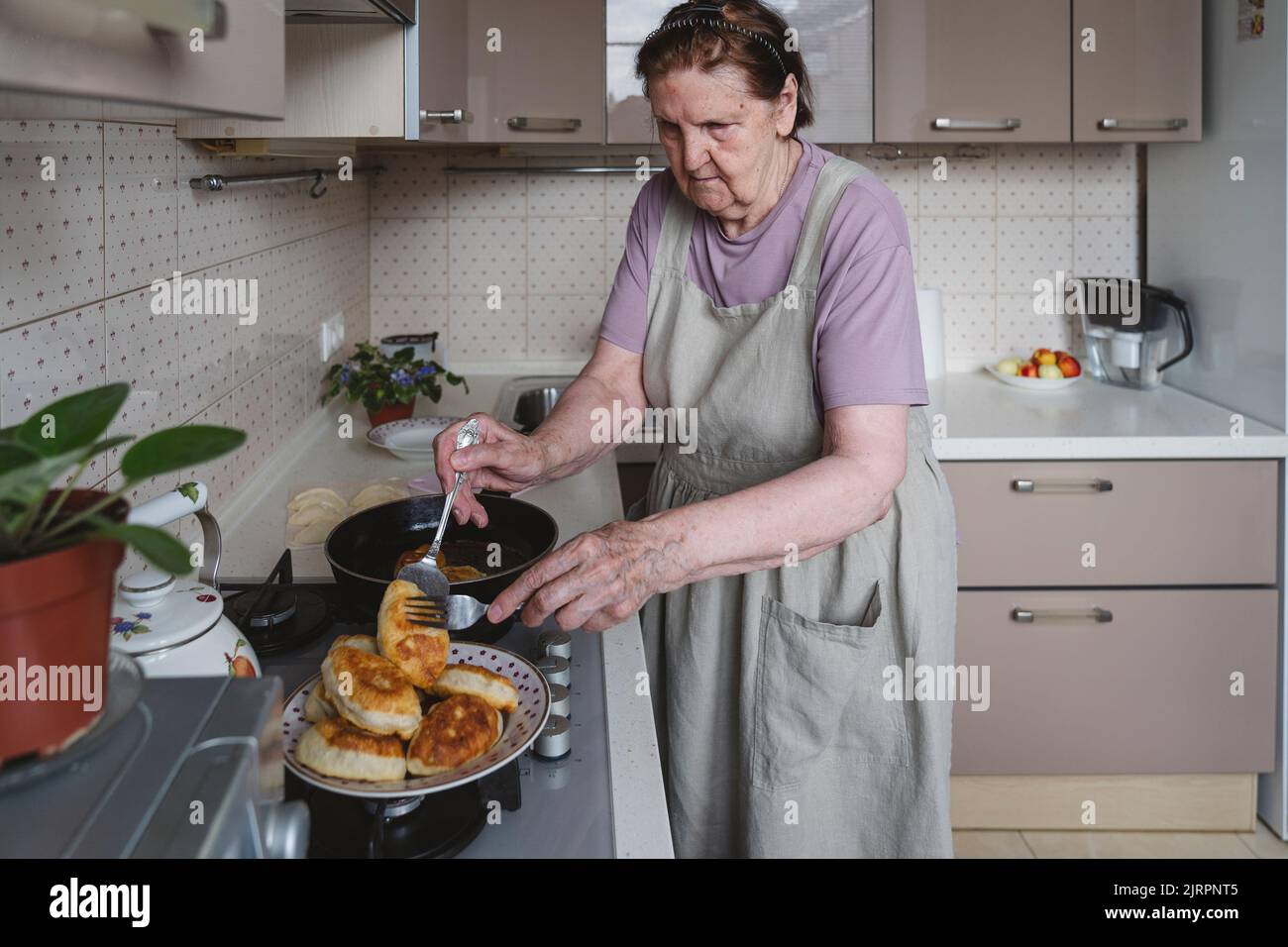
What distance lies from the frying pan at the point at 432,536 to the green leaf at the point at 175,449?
2.24 ft

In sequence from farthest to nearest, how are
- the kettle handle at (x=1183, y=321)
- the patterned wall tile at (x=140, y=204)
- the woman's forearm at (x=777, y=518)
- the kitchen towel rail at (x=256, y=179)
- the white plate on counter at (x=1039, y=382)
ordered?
the white plate on counter at (x=1039, y=382), the kettle handle at (x=1183, y=321), the kitchen towel rail at (x=256, y=179), the patterned wall tile at (x=140, y=204), the woman's forearm at (x=777, y=518)

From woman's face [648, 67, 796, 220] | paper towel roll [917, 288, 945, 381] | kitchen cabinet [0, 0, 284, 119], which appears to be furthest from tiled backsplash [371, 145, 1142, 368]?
kitchen cabinet [0, 0, 284, 119]

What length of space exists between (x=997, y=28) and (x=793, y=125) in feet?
4.68

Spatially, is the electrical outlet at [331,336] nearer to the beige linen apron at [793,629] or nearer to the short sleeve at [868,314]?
the beige linen apron at [793,629]

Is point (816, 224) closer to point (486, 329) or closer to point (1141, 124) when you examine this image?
point (1141, 124)

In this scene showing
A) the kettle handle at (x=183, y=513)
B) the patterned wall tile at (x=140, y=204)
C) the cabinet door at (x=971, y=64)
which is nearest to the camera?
the kettle handle at (x=183, y=513)

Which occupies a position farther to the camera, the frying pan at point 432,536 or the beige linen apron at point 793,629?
the beige linen apron at point 793,629

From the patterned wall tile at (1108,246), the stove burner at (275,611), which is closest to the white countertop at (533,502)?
the stove burner at (275,611)

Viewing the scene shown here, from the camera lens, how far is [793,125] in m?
1.44

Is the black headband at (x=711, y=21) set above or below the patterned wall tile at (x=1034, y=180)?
below

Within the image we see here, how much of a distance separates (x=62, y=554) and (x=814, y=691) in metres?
1.16

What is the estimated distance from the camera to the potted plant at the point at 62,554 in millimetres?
488

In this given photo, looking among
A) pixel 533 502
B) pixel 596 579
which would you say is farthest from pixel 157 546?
pixel 533 502

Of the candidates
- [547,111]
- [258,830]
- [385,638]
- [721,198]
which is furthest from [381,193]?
[258,830]
